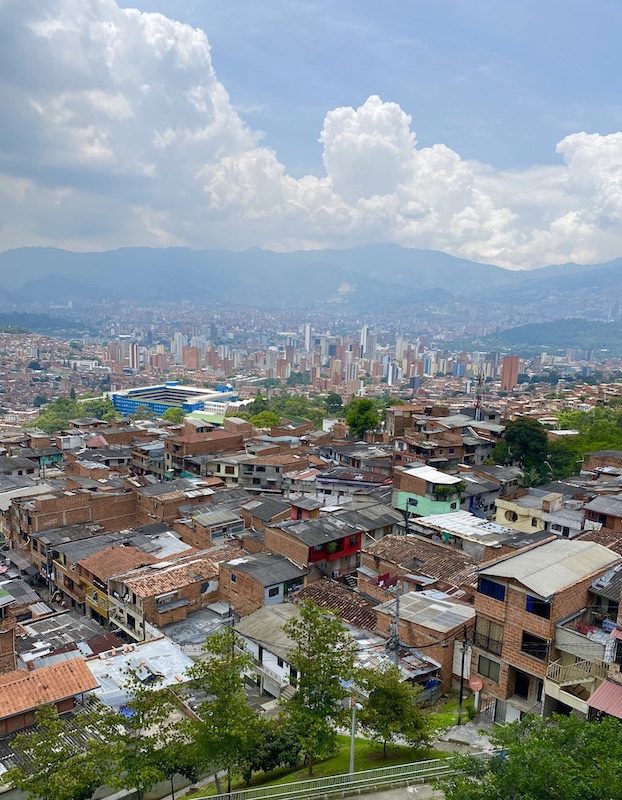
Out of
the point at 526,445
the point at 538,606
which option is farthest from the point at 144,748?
the point at 526,445

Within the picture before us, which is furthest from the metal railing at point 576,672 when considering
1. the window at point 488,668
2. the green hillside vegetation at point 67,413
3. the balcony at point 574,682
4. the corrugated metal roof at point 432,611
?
the green hillside vegetation at point 67,413

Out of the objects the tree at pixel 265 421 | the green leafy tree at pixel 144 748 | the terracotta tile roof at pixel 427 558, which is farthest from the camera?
the tree at pixel 265 421

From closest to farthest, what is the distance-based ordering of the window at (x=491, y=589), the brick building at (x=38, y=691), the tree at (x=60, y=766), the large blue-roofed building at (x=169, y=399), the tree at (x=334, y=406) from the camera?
the tree at (x=60, y=766) < the brick building at (x=38, y=691) < the window at (x=491, y=589) < the tree at (x=334, y=406) < the large blue-roofed building at (x=169, y=399)

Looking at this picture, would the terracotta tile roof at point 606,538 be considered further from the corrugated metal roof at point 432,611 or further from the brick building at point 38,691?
the brick building at point 38,691

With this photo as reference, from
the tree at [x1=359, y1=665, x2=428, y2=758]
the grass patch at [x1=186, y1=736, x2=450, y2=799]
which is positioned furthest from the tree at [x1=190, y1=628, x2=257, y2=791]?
the tree at [x1=359, y1=665, x2=428, y2=758]

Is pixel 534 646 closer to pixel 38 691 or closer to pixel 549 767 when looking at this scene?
pixel 549 767

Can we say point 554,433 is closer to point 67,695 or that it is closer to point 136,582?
point 136,582

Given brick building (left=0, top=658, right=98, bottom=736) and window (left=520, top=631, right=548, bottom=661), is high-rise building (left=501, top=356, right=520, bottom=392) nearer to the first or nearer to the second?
window (left=520, top=631, right=548, bottom=661)
